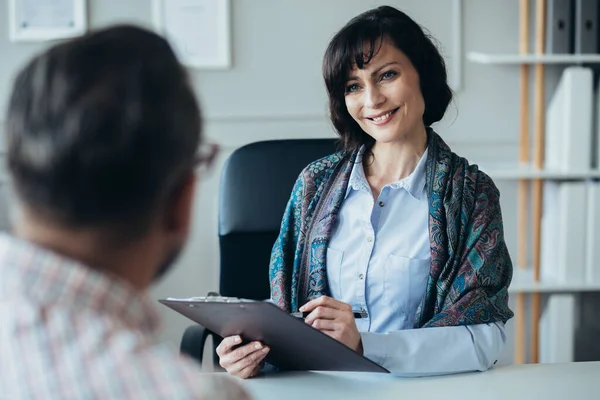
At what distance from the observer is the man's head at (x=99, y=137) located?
0.49 metres

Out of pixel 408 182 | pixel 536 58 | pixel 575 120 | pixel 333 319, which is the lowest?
pixel 333 319

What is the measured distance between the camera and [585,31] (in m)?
2.65

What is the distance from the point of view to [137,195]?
504 mm

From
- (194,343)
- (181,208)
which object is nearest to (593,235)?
(194,343)

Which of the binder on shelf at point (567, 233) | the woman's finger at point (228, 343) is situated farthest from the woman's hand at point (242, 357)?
the binder on shelf at point (567, 233)

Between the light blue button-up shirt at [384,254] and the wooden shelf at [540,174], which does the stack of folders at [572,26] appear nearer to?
the wooden shelf at [540,174]

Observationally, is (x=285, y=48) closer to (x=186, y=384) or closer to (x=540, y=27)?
(x=540, y=27)

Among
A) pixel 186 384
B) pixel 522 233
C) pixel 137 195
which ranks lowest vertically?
pixel 522 233

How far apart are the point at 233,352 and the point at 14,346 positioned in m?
0.89

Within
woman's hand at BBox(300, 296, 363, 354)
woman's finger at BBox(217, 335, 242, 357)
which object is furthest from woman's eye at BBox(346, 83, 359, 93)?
woman's finger at BBox(217, 335, 242, 357)

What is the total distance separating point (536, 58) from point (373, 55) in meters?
1.26

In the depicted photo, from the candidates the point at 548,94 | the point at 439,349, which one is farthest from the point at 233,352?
the point at 548,94

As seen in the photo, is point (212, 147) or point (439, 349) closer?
point (212, 147)

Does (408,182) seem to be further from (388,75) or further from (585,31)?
(585,31)
